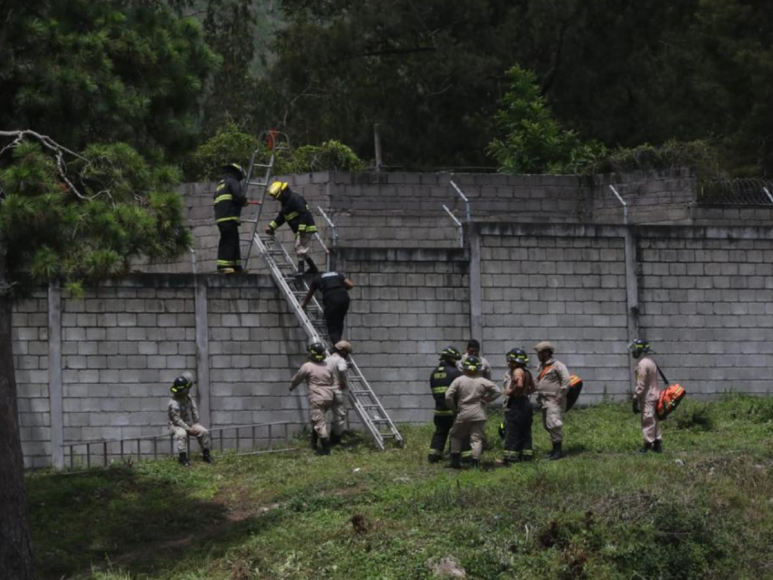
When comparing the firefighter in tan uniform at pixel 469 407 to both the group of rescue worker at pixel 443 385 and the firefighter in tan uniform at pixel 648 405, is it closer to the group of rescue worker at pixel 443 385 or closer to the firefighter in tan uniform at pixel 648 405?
the group of rescue worker at pixel 443 385

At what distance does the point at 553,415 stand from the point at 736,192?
26.6ft

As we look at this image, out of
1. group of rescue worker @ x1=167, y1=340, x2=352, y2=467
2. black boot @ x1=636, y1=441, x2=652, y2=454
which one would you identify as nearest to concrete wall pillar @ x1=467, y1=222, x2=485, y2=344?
group of rescue worker @ x1=167, y1=340, x2=352, y2=467

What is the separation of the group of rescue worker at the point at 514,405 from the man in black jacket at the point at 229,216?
13.4 ft

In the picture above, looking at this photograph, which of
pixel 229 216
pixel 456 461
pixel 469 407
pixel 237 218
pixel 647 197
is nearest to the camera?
pixel 469 407

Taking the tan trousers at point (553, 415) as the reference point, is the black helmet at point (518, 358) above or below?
above

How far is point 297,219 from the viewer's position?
2275 centimetres

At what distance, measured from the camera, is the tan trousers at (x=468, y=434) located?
19.1m

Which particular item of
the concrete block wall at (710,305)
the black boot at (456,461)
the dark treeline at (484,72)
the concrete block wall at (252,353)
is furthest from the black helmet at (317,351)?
the dark treeline at (484,72)

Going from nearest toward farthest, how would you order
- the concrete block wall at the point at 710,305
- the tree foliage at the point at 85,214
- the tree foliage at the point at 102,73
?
the tree foliage at the point at 85,214, the tree foliage at the point at 102,73, the concrete block wall at the point at 710,305

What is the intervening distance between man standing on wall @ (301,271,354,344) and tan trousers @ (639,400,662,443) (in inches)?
175

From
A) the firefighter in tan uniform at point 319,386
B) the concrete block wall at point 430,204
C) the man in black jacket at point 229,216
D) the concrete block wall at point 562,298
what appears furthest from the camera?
the concrete block wall at point 430,204

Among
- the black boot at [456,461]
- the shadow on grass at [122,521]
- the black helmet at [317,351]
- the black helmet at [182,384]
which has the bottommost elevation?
the shadow on grass at [122,521]

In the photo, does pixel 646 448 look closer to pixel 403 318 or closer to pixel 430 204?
pixel 403 318

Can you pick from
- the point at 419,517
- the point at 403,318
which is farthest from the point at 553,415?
the point at 403,318
